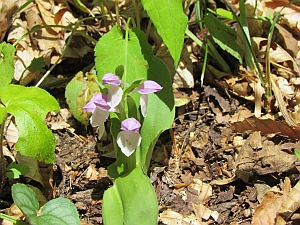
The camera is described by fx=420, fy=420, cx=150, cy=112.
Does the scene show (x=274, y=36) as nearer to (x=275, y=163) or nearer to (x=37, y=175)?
(x=275, y=163)

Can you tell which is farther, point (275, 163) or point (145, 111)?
point (275, 163)

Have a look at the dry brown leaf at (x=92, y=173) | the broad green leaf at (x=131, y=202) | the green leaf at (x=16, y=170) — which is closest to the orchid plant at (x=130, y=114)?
the broad green leaf at (x=131, y=202)

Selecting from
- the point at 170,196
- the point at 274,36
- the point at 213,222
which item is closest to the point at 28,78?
the point at 170,196

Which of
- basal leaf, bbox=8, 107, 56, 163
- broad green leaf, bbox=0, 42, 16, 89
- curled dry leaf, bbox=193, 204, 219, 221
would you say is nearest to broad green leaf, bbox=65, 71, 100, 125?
broad green leaf, bbox=0, 42, 16, 89

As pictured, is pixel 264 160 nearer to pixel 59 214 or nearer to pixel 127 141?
pixel 127 141

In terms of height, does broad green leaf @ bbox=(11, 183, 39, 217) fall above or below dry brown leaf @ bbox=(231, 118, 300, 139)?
above

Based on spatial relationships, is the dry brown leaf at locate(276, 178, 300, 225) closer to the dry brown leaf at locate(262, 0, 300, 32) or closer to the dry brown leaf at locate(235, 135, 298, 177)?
the dry brown leaf at locate(235, 135, 298, 177)

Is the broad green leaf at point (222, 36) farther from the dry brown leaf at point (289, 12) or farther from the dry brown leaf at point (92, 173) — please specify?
the dry brown leaf at point (92, 173)

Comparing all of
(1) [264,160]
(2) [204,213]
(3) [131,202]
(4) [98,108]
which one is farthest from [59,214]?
(1) [264,160]
